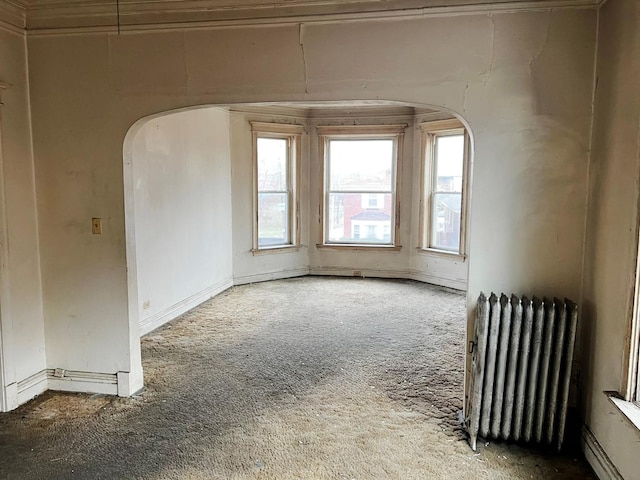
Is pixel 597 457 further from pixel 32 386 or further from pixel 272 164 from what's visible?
pixel 272 164

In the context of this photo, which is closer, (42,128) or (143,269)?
(42,128)

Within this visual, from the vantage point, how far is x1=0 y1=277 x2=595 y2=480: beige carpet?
251 centimetres

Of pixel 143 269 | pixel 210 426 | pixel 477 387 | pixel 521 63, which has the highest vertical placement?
pixel 521 63

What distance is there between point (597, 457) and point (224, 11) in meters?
3.36

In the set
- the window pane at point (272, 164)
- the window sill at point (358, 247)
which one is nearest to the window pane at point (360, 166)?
the window pane at point (272, 164)

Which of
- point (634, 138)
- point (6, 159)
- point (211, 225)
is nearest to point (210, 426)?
point (6, 159)

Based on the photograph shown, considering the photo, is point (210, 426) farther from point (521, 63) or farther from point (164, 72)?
point (521, 63)

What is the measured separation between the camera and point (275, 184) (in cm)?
705

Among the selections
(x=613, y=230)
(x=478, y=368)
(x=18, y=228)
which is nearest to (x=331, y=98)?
(x=613, y=230)

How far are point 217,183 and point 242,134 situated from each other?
890 millimetres

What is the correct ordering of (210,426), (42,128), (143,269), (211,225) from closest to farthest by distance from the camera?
(210,426)
(42,128)
(143,269)
(211,225)

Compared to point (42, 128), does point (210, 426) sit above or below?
below

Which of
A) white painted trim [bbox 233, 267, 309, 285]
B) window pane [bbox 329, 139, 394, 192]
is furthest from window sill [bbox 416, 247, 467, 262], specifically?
white painted trim [bbox 233, 267, 309, 285]

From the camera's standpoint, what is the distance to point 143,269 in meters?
4.50
